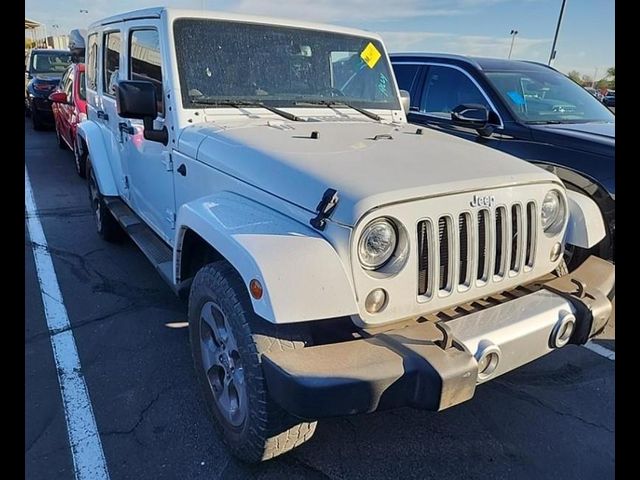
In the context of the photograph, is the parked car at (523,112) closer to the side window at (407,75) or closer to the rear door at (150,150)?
the side window at (407,75)

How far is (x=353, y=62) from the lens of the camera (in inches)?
150

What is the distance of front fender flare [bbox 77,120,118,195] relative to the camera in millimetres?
4773

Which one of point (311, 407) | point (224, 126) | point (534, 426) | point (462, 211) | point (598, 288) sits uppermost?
point (224, 126)

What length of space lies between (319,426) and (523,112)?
152 inches

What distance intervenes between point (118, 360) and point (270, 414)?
1.63 metres

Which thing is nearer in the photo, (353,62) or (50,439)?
(50,439)

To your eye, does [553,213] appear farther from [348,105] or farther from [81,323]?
[81,323]

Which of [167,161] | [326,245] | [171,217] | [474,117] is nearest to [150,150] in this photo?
[167,161]

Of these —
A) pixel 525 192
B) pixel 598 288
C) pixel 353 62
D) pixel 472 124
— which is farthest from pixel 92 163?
pixel 598 288

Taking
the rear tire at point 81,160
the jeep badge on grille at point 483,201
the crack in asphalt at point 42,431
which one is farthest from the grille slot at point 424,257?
the rear tire at point 81,160

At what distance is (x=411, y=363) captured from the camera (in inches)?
75.8

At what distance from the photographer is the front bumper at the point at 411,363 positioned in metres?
1.85

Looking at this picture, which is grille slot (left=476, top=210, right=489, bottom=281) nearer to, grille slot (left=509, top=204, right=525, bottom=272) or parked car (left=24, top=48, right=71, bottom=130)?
grille slot (left=509, top=204, right=525, bottom=272)
